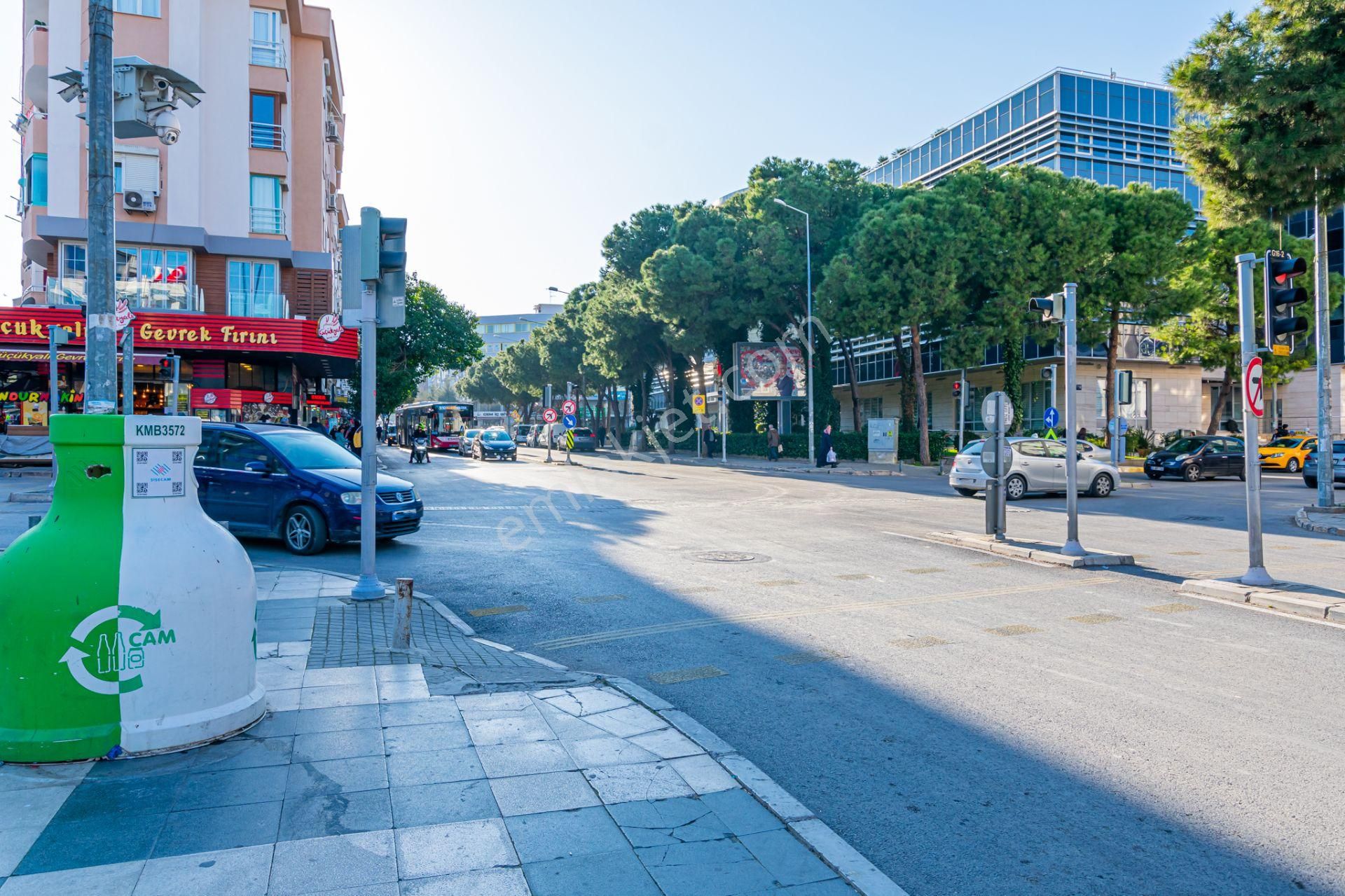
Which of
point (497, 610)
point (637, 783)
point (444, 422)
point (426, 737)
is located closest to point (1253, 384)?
point (497, 610)

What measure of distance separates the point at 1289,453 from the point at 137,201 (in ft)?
136

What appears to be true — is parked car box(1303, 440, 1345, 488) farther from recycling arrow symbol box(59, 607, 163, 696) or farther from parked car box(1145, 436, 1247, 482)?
recycling arrow symbol box(59, 607, 163, 696)

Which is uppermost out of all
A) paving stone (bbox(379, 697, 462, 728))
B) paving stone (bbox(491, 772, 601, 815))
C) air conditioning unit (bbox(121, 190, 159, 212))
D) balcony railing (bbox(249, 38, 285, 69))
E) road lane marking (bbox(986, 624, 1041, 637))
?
balcony railing (bbox(249, 38, 285, 69))

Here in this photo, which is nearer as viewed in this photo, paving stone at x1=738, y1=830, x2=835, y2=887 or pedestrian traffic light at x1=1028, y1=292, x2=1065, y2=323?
paving stone at x1=738, y1=830, x2=835, y2=887

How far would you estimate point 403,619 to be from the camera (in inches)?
262

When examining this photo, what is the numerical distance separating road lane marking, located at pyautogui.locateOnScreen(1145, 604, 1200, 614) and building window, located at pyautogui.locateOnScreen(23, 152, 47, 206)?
36.6 metres

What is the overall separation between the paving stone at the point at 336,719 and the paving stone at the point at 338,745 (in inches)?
2.3

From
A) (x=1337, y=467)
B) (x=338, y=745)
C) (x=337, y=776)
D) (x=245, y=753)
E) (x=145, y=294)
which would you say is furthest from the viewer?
(x=145, y=294)

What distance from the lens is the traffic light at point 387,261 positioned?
830cm

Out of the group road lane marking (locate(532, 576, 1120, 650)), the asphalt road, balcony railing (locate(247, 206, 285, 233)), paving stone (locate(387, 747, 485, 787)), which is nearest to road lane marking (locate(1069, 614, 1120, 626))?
the asphalt road

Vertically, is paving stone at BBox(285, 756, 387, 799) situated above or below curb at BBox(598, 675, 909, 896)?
above

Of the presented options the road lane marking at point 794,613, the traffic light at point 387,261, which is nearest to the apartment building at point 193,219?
the traffic light at point 387,261

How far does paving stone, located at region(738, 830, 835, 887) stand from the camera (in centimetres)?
340

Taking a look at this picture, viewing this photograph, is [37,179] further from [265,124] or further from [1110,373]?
[1110,373]
